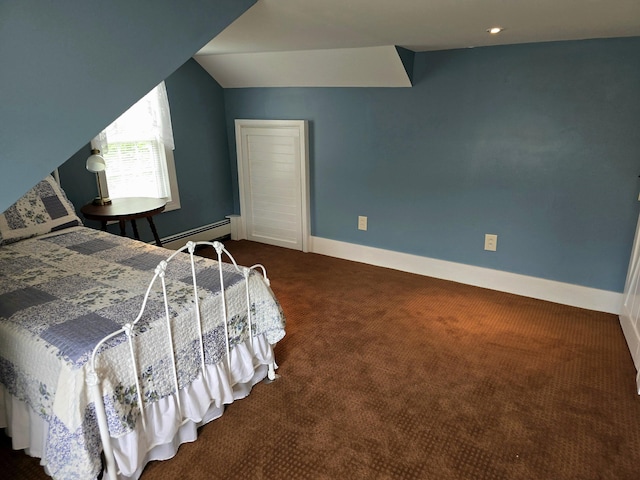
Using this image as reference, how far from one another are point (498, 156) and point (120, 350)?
8.88ft

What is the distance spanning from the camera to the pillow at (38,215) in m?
2.61

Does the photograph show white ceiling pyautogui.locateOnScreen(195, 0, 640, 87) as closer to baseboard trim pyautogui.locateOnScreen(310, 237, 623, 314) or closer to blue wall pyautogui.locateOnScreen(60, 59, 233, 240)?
blue wall pyautogui.locateOnScreen(60, 59, 233, 240)

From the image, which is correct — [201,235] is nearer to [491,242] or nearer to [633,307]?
[491,242]

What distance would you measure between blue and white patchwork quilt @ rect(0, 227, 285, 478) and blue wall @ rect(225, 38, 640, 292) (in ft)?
6.03

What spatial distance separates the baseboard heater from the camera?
13.5 feet

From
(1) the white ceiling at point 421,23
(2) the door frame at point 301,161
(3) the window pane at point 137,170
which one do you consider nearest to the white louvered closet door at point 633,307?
(1) the white ceiling at point 421,23

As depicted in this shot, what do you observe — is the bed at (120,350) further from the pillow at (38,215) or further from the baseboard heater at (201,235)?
the baseboard heater at (201,235)

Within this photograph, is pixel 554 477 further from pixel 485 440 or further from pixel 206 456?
pixel 206 456

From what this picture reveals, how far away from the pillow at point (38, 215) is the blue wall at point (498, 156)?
6.59 feet

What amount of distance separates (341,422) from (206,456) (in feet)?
1.98

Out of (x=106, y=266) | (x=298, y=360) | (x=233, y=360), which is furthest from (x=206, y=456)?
(x=106, y=266)

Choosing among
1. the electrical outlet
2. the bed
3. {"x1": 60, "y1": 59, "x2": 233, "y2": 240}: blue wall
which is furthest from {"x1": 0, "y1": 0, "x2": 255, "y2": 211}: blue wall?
the electrical outlet

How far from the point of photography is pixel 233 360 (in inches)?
83.5

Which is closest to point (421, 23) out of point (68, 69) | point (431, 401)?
point (68, 69)
